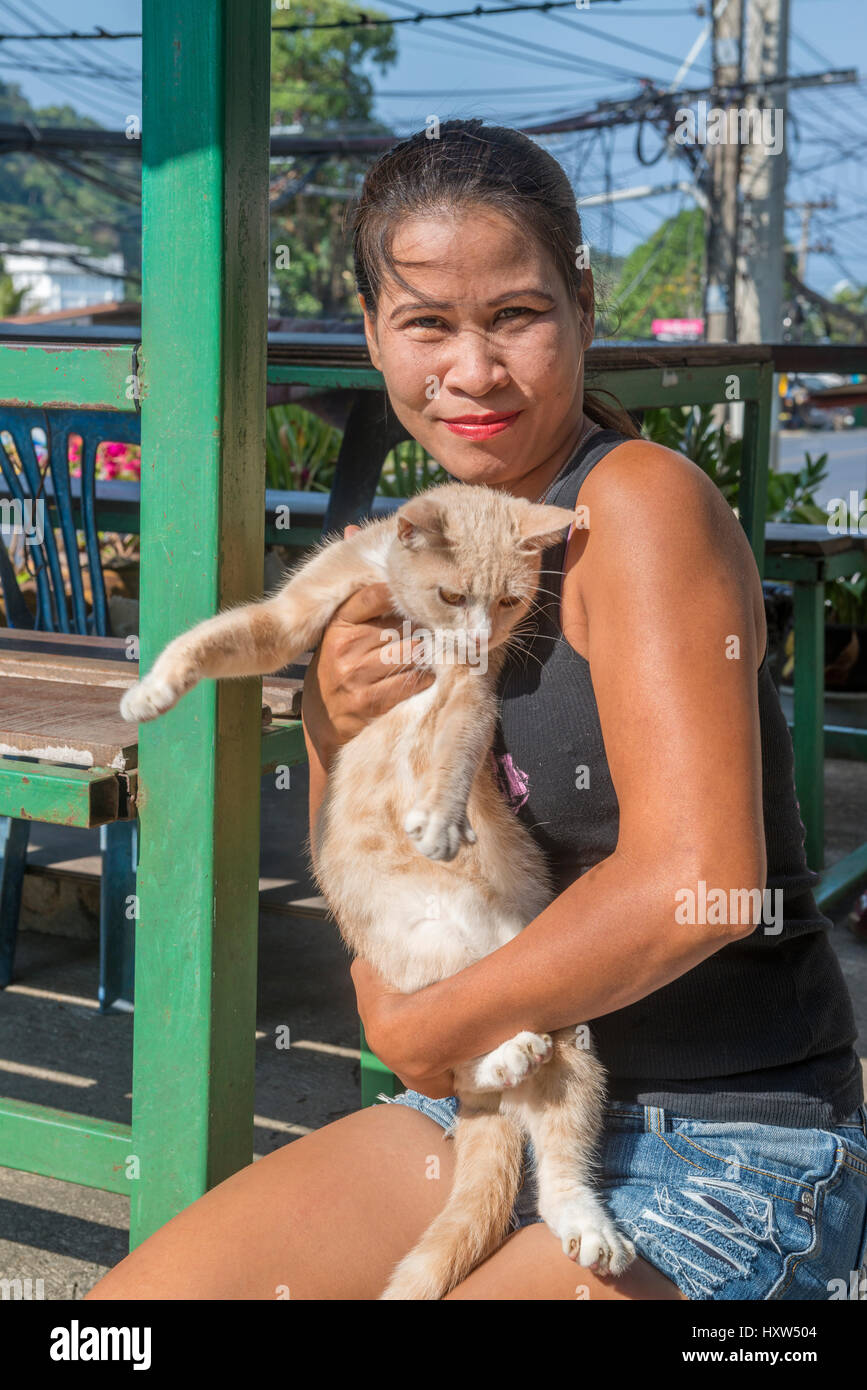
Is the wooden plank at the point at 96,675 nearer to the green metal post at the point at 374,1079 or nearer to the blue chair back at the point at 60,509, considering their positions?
the green metal post at the point at 374,1079

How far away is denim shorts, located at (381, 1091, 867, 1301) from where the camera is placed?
4.53 ft

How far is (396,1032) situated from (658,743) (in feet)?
1.93

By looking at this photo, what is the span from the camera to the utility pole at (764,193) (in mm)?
9742

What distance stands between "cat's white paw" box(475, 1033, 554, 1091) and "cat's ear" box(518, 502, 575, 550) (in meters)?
0.66

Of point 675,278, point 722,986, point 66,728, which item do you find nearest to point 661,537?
point 722,986

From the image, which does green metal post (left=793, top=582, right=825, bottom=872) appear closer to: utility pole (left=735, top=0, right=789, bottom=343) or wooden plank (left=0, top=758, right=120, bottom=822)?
wooden plank (left=0, top=758, right=120, bottom=822)

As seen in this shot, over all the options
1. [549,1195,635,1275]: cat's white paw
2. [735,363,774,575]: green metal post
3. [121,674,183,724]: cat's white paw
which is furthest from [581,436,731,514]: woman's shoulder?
[735,363,774,575]: green metal post

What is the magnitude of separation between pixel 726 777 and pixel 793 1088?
0.44 meters

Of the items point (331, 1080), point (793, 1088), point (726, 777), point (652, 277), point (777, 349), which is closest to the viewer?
point (726, 777)

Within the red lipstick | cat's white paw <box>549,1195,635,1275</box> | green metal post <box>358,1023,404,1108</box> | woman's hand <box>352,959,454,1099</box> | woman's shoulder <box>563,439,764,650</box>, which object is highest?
the red lipstick

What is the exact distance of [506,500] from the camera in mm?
1782

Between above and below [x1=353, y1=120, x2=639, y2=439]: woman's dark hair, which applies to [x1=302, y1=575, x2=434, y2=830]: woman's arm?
below

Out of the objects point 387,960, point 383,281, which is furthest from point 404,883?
point 383,281
